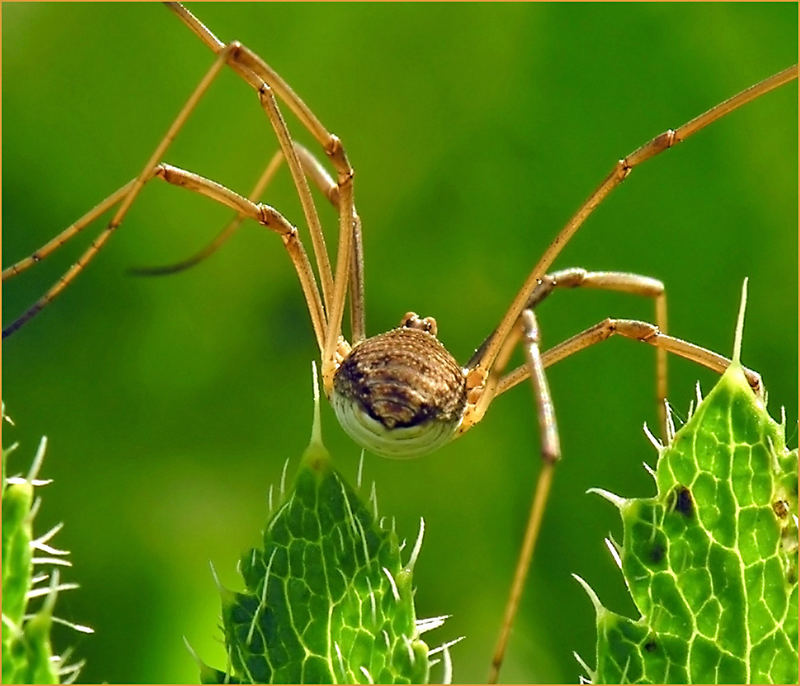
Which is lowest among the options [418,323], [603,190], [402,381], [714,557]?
[714,557]

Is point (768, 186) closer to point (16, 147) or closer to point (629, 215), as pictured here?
point (629, 215)

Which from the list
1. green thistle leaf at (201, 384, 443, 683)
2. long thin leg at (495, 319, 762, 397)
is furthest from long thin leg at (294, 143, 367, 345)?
green thistle leaf at (201, 384, 443, 683)

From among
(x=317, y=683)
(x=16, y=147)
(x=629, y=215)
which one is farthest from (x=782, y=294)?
(x=16, y=147)

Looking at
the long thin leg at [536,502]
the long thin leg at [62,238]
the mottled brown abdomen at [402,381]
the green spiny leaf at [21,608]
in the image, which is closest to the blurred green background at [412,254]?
the long thin leg at [62,238]

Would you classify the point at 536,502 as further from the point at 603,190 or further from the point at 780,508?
the point at 603,190

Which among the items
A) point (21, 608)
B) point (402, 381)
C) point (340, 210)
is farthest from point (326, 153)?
point (21, 608)

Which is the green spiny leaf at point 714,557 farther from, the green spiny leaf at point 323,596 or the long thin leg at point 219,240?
the long thin leg at point 219,240
